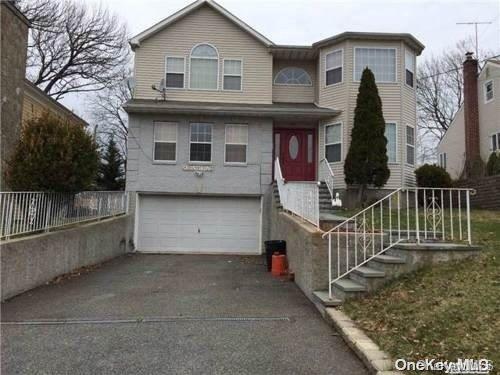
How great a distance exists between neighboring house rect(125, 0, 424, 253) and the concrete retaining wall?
2.65 metres

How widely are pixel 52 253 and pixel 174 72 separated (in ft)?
29.5

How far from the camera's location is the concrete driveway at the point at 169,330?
424 cm

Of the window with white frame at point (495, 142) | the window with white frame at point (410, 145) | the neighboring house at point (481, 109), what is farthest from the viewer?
the neighboring house at point (481, 109)

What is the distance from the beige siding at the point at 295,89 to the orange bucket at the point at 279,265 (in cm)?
811

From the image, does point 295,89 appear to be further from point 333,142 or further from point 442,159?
point 442,159

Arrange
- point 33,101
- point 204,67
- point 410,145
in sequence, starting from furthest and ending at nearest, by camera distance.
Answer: point 33,101, point 204,67, point 410,145

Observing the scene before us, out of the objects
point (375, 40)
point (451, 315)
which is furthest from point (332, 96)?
point (451, 315)

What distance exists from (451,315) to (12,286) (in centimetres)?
717

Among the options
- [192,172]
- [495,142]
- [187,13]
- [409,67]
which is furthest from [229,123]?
[495,142]

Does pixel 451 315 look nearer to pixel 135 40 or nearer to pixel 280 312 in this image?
pixel 280 312

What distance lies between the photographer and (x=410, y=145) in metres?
15.1

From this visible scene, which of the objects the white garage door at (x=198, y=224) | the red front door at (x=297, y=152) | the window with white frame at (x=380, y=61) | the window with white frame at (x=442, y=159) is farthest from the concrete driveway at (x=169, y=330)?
the window with white frame at (x=442, y=159)

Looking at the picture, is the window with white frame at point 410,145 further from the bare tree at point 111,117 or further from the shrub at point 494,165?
the bare tree at point 111,117

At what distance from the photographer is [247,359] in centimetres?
438
